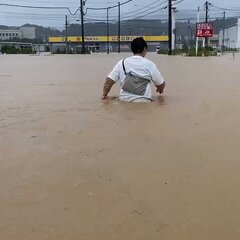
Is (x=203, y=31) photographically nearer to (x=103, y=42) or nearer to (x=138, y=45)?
(x=138, y=45)

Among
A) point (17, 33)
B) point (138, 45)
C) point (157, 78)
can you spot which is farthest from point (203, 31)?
point (17, 33)

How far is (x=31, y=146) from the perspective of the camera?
4.89 meters

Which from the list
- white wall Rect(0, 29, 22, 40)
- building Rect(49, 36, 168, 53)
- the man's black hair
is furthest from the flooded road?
white wall Rect(0, 29, 22, 40)

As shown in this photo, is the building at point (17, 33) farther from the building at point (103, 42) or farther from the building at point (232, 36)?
the building at point (232, 36)

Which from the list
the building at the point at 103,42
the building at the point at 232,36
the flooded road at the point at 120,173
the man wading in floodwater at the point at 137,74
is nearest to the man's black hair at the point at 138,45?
the man wading in floodwater at the point at 137,74

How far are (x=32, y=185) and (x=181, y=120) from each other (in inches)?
122

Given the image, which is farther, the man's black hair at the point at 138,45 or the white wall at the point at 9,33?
the white wall at the point at 9,33

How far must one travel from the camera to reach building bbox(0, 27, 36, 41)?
362 ft

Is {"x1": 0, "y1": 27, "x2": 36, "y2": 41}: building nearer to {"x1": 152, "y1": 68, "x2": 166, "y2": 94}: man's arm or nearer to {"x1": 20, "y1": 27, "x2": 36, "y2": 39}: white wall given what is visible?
{"x1": 20, "y1": 27, "x2": 36, "y2": 39}: white wall

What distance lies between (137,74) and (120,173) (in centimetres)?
349

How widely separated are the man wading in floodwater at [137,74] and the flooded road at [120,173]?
26cm

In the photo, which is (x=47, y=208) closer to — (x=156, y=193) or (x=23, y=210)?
(x=23, y=210)

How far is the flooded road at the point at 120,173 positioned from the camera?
2.98 m

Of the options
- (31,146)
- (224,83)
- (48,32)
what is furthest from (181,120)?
(48,32)
